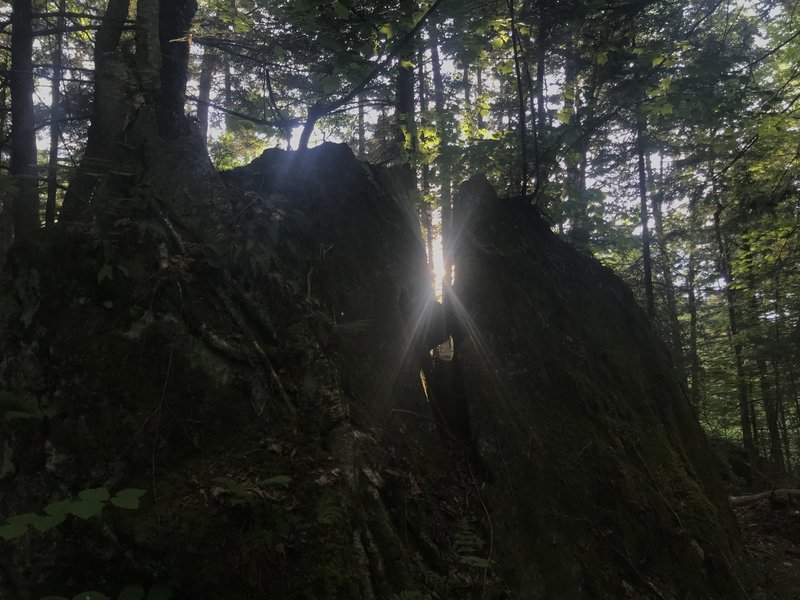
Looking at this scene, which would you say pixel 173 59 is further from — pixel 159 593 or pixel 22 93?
pixel 159 593

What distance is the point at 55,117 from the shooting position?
877 centimetres

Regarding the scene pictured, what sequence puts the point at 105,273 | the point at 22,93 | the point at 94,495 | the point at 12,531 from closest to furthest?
the point at 12,531, the point at 94,495, the point at 105,273, the point at 22,93

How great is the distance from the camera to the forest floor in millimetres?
5785

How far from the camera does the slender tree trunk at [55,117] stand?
4.58 m

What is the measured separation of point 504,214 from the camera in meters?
6.96

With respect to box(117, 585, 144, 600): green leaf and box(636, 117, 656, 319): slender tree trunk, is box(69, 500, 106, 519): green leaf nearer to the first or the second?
box(117, 585, 144, 600): green leaf

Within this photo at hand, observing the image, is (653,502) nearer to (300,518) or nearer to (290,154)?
(300,518)

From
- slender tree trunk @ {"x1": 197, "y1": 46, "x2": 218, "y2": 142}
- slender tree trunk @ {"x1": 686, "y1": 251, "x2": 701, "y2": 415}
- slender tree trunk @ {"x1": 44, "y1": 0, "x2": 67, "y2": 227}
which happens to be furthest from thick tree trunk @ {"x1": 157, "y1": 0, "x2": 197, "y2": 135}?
slender tree trunk @ {"x1": 686, "y1": 251, "x2": 701, "y2": 415}

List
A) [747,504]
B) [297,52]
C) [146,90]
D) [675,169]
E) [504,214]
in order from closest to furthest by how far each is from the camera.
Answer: [146,90] → [504,214] → [297,52] → [747,504] → [675,169]

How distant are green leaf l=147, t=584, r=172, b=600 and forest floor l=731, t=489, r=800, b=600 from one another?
239 inches

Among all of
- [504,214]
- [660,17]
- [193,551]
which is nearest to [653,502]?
[504,214]

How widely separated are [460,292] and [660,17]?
18.6 feet

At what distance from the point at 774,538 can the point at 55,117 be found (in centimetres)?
1383

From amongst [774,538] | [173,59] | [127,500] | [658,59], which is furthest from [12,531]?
[774,538]
